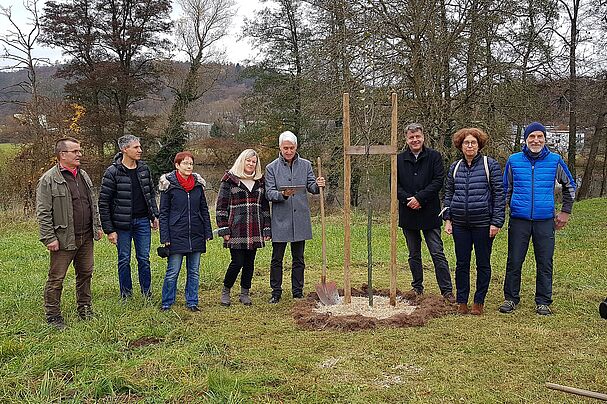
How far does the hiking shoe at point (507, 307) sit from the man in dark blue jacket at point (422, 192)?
1.85 feet

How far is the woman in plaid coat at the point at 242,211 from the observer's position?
6254mm

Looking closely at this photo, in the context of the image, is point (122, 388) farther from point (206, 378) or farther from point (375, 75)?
point (375, 75)

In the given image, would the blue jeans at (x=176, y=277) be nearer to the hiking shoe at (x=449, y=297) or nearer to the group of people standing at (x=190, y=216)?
the group of people standing at (x=190, y=216)

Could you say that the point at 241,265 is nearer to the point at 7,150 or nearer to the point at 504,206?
the point at 504,206

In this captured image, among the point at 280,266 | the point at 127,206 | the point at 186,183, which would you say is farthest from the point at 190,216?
the point at 280,266

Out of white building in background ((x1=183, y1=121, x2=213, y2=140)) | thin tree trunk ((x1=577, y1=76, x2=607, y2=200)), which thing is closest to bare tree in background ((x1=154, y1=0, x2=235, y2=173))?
white building in background ((x1=183, y1=121, x2=213, y2=140))

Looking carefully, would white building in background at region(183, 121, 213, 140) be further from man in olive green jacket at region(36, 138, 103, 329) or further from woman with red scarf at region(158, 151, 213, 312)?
man in olive green jacket at region(36, 138, 103, 329)

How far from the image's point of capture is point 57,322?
5383mm

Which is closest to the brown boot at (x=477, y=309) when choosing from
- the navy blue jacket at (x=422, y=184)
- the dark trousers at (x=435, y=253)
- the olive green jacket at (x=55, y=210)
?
the dark trousers at (x=435, y=253)

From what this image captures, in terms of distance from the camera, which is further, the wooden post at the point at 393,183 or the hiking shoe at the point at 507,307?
the hiking shoe at the point at 507,307

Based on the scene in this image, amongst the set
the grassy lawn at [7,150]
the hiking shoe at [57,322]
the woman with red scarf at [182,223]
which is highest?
the grassy lawn at [7,150]

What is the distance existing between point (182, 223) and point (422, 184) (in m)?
2.75

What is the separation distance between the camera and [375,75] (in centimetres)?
1402

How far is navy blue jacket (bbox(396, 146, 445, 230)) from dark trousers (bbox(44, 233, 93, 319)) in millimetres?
3440
